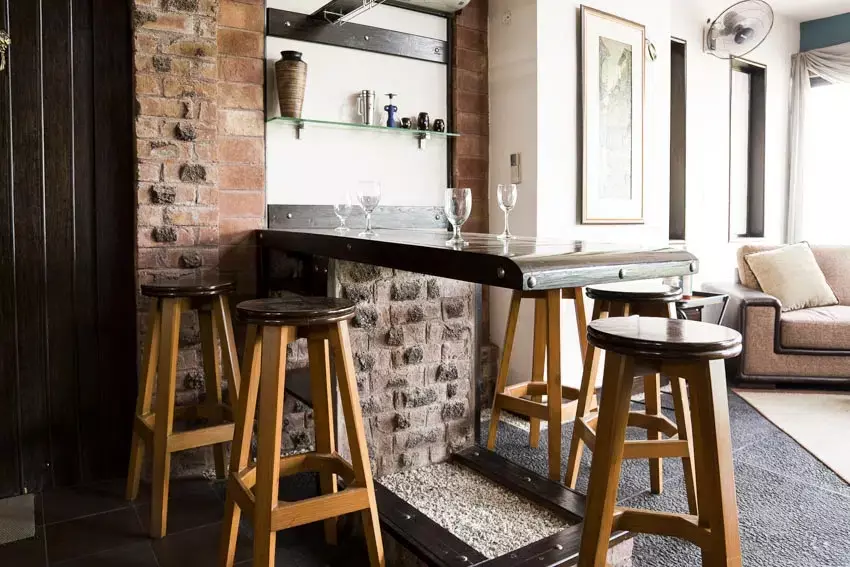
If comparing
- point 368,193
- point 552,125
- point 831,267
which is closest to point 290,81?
point 368,193

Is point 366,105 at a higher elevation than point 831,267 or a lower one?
higher

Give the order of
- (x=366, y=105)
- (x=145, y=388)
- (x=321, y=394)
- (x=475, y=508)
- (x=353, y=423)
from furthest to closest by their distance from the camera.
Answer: (x=366, y=105), (x=145, y=388), (x=475, y=508), (x=321, y=394), (x=353, y=423)

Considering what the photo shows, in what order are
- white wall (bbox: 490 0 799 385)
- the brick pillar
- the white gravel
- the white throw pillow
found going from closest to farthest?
the white gravel → the brick pillar → white wall (bbox: 490 0 799 385) → the white throw pillow

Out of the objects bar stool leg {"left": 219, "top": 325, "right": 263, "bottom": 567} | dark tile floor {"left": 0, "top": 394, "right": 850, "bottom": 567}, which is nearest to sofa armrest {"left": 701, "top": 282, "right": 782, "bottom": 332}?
dark tile floor {"left": 0, "top": 394, "right": 850, "bottom": 567}

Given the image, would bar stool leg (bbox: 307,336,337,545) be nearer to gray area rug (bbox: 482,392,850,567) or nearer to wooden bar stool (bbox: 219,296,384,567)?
wooden bar stool (bbox: 219,296,384,567)

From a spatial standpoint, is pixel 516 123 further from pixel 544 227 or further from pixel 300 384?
pixel 300 384

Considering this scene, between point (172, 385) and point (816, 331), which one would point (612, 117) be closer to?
point (816, 331)

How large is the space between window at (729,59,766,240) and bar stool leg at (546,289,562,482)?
10.9 ft

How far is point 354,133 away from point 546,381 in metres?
1.45

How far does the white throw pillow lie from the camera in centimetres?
407

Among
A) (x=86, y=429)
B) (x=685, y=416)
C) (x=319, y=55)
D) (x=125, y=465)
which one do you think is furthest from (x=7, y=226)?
(x=685, y=416)

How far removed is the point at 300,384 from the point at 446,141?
1570mm

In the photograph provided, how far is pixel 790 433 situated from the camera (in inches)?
118

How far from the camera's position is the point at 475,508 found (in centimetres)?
197
